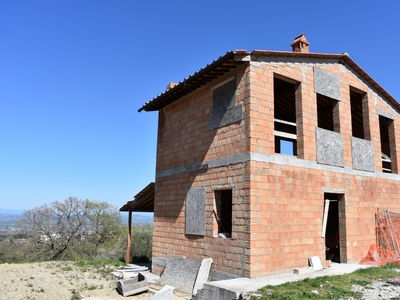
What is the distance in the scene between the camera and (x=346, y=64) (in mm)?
11414

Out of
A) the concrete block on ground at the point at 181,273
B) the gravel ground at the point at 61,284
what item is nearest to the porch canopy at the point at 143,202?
the gravel ground at the point at 61,284

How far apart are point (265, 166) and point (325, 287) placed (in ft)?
10.1

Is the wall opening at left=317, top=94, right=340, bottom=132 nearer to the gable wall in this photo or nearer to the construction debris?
the gable wall

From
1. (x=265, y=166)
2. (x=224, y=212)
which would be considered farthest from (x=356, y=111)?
(x=265, y=166)

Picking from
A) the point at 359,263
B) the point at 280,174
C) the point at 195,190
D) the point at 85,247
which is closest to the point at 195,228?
the point at 195,190

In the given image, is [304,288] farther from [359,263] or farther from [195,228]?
[359,263]

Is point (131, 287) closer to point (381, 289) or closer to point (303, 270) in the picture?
point (303, 270)

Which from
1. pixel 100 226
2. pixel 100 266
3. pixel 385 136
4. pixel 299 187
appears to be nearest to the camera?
pixel 299 187

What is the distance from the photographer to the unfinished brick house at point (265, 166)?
8172 mm

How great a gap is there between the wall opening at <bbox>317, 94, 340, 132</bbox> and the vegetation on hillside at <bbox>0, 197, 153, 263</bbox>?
522 inches

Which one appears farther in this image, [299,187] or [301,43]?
[301,43]

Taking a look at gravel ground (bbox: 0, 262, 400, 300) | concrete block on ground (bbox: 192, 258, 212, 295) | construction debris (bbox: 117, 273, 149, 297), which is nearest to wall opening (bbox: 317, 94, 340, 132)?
gravel ground (bbox: 0, 262, 400, 300)

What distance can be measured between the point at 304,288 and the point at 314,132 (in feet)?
15.3

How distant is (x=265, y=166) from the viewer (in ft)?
27.1
